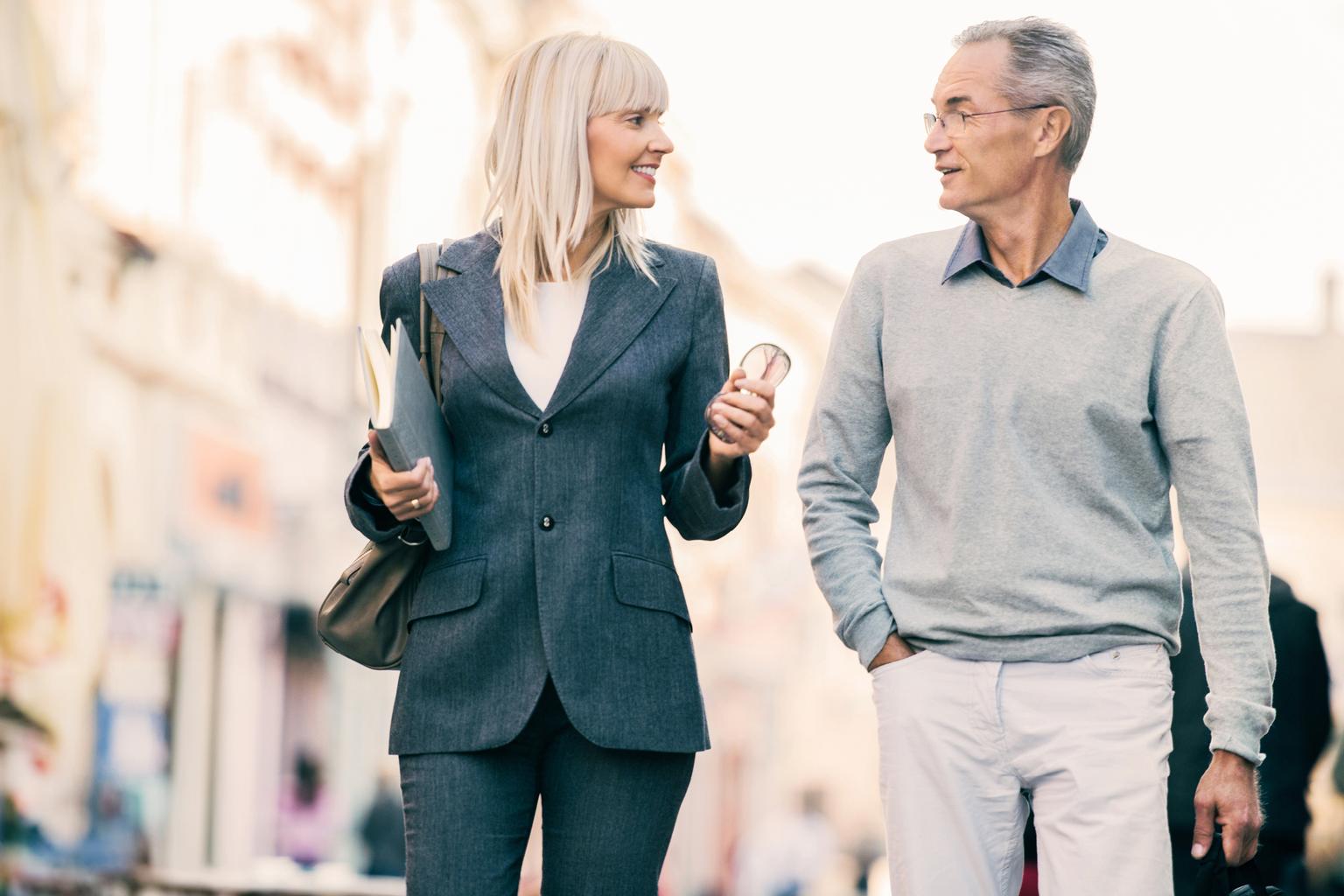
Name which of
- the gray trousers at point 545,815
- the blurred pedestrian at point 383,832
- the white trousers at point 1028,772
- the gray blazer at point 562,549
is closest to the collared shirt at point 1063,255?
the gray blazer at point 562,549

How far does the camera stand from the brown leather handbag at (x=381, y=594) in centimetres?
340

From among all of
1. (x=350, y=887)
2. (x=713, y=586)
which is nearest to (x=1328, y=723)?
(x=350, y=887)

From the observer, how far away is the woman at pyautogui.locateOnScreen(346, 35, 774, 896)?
323 centimetres

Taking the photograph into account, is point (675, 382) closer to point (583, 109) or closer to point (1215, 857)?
point (583, 109)

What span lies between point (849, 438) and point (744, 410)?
430mm

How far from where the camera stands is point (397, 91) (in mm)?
14203

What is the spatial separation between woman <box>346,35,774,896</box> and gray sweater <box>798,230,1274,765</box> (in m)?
0.33

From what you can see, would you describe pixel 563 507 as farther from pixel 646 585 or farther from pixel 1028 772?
pixel 1028 772

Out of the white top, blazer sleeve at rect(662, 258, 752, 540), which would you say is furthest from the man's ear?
the white top

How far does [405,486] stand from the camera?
10.2 feet

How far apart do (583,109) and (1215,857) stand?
5.51ft

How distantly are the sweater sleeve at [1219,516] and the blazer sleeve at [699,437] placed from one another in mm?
748

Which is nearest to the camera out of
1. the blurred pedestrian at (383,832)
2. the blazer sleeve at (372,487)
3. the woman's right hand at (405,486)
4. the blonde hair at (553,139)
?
the woman's right hand at (405,486)

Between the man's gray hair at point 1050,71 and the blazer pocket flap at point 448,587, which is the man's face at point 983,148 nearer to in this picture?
the man's gray hair at point 1050,71
